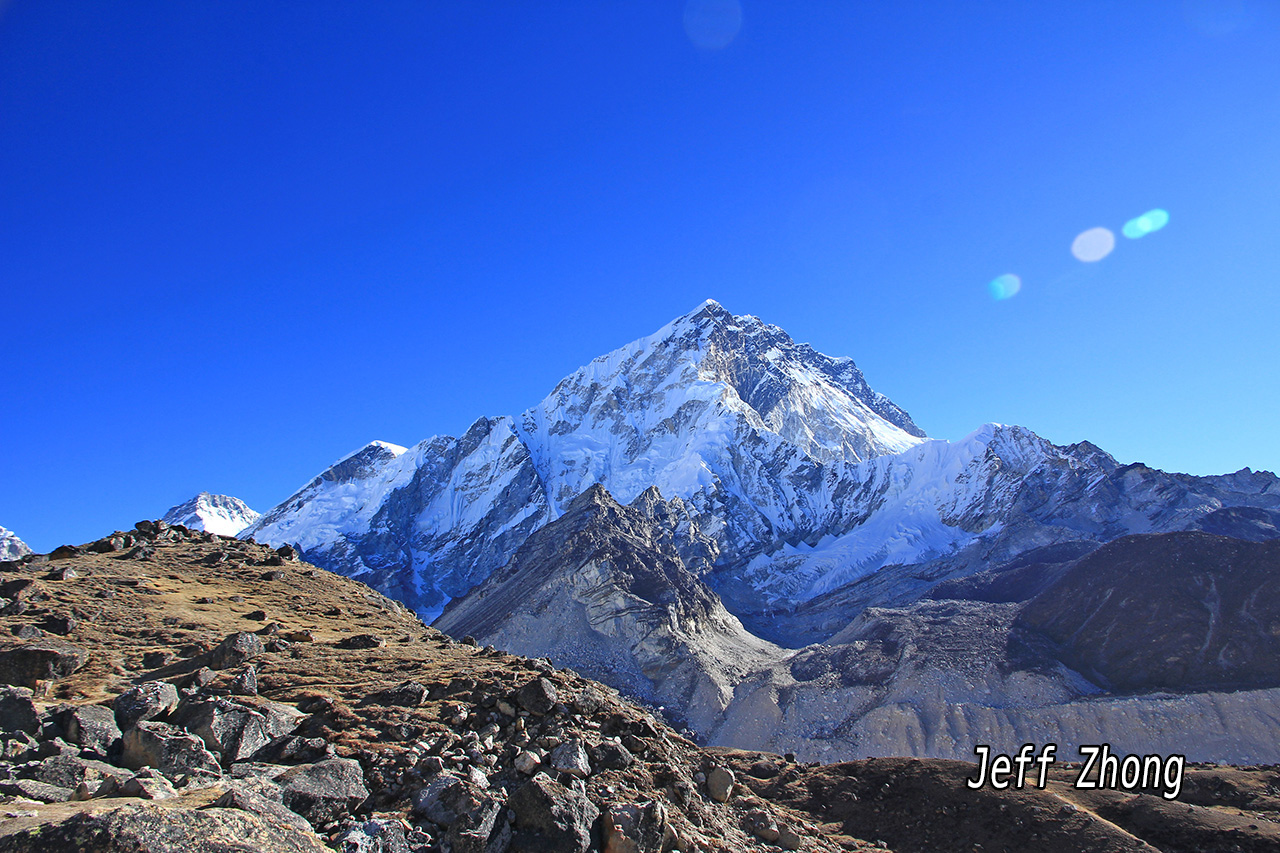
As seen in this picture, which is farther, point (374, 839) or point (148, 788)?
point (374, 839)

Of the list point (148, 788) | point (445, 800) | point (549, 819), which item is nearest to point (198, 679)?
point (148, 788)

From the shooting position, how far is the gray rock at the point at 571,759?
36.6 ft

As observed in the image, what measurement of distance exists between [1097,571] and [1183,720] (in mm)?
36755

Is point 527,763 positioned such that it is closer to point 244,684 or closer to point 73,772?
point 73,772

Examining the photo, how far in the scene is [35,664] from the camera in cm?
1367

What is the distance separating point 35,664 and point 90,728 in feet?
17.4

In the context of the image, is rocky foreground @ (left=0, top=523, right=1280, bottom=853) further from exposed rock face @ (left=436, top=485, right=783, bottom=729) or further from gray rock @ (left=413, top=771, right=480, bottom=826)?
exposed rock face @ (left=436, top=485, right=783, bottom=729)

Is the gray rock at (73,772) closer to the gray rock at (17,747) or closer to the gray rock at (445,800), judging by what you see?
the gray rock at (17,747)

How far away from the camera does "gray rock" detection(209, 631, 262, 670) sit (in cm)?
1579

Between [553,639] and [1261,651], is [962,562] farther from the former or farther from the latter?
[553,639]

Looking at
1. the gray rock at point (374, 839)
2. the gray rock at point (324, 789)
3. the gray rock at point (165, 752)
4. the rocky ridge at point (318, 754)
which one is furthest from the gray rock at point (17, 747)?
the gray rock at point (374, 839)

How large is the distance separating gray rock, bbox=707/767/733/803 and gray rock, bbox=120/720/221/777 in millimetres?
8684

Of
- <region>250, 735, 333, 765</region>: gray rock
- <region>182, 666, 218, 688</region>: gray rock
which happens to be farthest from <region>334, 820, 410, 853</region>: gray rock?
<region>182, 666, 218, 688</region>: gray rock

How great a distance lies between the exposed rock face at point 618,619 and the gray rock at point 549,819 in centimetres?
7298
